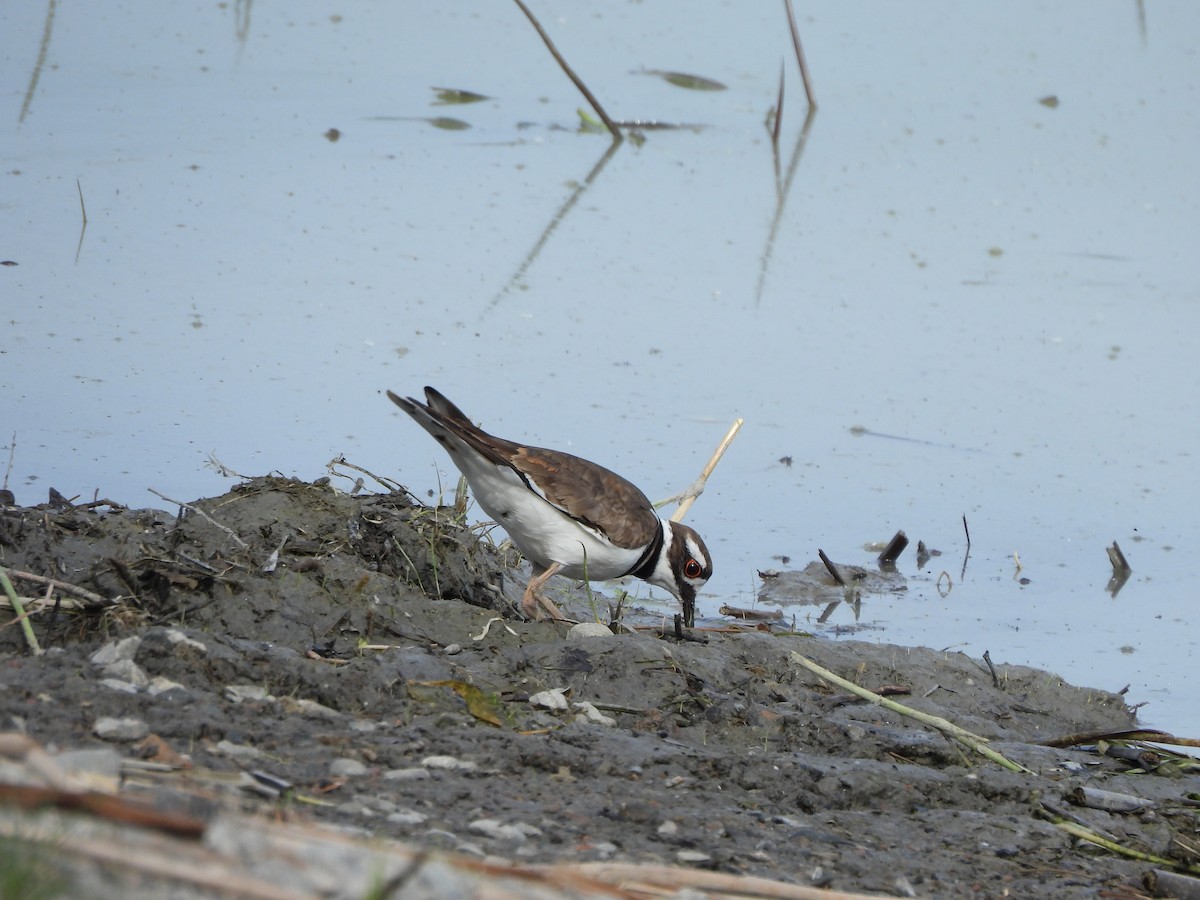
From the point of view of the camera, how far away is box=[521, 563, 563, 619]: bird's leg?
23.8 ft

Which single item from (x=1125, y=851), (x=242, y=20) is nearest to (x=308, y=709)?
(x=1125, y=851)

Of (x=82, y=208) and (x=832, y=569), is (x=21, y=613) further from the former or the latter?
(x=82, y=208)

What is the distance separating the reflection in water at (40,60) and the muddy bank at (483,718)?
712cm

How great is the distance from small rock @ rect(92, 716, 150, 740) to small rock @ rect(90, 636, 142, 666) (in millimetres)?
545

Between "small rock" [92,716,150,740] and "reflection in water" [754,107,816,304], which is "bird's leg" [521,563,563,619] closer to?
"small rock" [92,716,150,740]

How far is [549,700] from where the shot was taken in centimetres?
560

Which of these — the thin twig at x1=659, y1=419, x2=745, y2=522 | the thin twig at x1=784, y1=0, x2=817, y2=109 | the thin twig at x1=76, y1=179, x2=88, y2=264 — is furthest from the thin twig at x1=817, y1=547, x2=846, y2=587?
the thin twig at x1=784, y1=0, x2=817, y2=109

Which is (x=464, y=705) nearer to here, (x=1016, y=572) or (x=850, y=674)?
(x=850, y=674)

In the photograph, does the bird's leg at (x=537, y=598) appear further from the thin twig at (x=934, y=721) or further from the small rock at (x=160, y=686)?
the small rock at (x=160, y=686)

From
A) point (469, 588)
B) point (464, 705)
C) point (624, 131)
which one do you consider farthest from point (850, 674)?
point (624, 131)

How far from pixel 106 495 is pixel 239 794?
4.19 meters

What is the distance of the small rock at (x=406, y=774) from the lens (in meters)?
4.41

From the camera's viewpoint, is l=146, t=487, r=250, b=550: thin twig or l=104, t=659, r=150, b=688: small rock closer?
l=104, t=659, r=150, b=688: small rock

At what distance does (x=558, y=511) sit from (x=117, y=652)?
277cm
